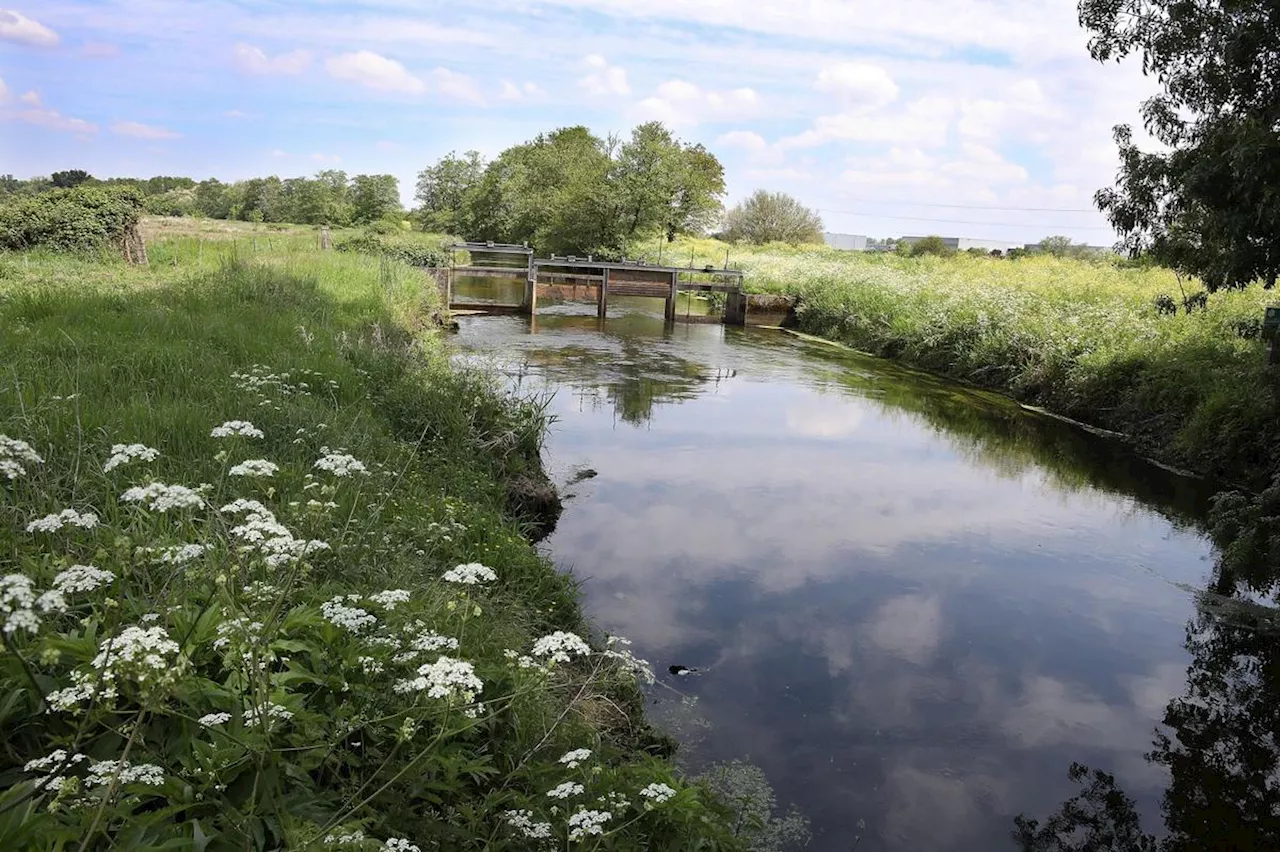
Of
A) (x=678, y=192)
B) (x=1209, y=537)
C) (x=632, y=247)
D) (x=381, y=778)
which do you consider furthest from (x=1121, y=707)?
(x=678, y=192)

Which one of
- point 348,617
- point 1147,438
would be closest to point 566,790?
point 348,617

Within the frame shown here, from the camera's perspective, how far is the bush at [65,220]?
554 inches

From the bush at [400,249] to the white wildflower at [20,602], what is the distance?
930 inches

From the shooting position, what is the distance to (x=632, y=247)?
3850cm

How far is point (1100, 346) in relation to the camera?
44.2 ft

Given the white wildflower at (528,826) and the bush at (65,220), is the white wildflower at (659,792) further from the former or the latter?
the bush at (65,220)

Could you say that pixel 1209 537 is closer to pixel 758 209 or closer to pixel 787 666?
pixel 787 666

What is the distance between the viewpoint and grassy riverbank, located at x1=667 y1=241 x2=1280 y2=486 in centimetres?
1013

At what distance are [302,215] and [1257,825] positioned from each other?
221ft

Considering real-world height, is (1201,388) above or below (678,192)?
below

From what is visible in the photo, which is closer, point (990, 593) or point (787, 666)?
point (787, 666)

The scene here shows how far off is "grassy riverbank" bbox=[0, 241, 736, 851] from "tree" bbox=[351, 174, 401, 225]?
193 ft

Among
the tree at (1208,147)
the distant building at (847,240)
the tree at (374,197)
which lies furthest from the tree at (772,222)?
the tree at (1208,147)

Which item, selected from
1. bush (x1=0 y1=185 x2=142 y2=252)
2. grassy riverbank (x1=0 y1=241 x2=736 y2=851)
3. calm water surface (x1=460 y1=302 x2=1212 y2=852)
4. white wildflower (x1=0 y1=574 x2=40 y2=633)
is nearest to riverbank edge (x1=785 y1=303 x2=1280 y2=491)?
calm water surface (x1=460 y1=302 x2=1212 y2=852)
